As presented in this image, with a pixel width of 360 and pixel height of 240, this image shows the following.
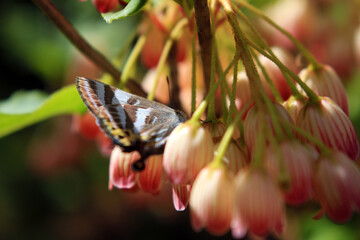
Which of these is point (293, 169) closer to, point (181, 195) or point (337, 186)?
point (337, 186)

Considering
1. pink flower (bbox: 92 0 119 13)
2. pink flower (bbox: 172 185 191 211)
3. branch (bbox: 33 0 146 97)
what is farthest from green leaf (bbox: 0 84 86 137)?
pink flower (bbox: 172 185 191 211)

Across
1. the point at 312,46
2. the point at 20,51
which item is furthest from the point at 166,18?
the point at 20,51

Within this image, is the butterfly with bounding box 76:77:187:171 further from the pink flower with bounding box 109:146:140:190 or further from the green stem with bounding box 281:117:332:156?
the green stem with bounding box 281:117:332:156

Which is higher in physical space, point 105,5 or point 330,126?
point 105,5

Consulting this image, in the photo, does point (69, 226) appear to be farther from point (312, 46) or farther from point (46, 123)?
point (312, 46)

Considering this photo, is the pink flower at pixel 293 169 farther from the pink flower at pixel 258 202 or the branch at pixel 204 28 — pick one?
the branch at pixel 204 28

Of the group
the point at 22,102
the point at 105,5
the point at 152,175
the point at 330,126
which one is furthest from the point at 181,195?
the point at 22,102
